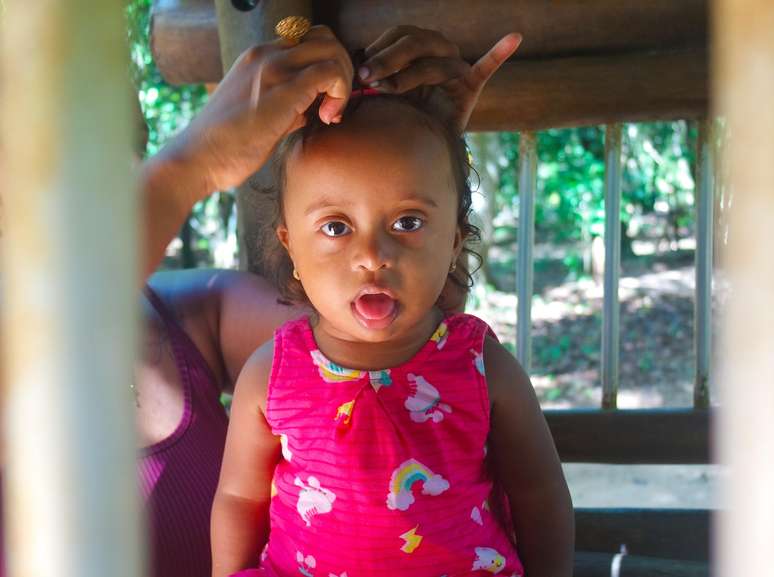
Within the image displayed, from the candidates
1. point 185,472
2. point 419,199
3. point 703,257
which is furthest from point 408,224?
point 703,257

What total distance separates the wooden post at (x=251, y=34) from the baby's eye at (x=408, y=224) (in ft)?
2.43

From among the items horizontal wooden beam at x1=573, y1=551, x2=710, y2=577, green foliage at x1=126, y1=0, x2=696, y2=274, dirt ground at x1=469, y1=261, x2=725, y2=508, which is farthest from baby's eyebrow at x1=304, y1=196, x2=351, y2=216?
green foliage at x1=126, y1=0, x2=696, y2=274

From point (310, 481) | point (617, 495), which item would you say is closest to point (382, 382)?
point (310, 481)

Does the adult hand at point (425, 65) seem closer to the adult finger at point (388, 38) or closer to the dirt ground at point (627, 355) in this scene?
the adult finger at point (388, 38)

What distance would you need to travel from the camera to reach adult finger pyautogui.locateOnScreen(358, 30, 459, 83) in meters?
1.59

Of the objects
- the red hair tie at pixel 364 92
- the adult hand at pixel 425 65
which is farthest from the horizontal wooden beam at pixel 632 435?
the red hair tie at pixel 364 92

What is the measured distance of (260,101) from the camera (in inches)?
54.7

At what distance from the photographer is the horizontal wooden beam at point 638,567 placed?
2021 mm

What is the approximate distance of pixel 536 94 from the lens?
253 centimetres

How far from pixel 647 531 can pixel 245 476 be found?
111 cm

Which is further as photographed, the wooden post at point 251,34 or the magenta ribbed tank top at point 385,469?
the wooden post at point 251,34

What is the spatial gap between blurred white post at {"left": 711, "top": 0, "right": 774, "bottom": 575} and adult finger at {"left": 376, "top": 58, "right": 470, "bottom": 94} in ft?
3.75

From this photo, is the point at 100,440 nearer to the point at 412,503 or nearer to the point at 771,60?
the point at 771,60

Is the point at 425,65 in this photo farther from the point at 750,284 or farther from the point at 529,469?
the point at 750,284
